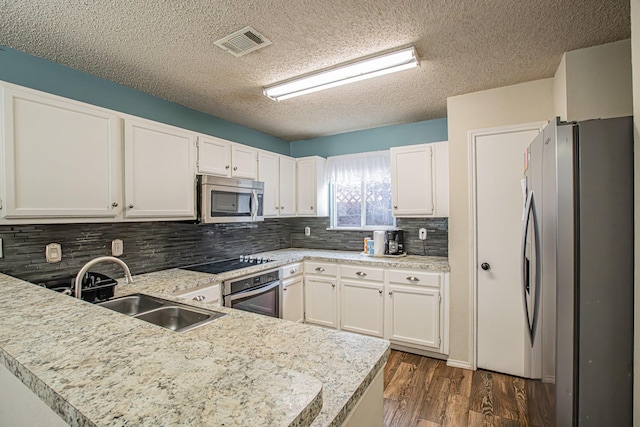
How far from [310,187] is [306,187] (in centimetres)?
5

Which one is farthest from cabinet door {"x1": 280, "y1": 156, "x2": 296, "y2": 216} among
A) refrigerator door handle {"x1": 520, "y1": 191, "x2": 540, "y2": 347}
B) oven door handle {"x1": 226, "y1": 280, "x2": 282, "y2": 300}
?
refrigerator door handle {"x1": 520, "y1": 191, "x2": 540, "y2": 347}

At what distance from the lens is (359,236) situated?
3783mm

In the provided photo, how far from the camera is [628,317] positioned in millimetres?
953

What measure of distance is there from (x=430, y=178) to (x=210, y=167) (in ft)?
6.88

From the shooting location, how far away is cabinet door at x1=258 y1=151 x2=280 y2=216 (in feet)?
10.8

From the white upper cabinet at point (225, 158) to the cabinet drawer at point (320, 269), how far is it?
1.15 m

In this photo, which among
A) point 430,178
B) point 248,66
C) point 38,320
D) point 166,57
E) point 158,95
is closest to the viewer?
point 38,320

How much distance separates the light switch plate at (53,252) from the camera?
1.97 metres

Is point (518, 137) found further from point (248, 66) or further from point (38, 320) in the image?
point (38, 320)

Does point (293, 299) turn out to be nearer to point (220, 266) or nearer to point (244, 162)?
point (220, 266)

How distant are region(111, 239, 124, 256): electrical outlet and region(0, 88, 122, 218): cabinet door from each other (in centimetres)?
42

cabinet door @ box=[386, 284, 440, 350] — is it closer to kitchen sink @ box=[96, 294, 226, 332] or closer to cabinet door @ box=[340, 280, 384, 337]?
cabinet door @ box=[340, 280, 384, 337]

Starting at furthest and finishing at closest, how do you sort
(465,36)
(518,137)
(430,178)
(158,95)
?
(430,178)
(158,95)
(518,137)
(465,36)

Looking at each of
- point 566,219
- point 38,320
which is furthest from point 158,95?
point 566,219
